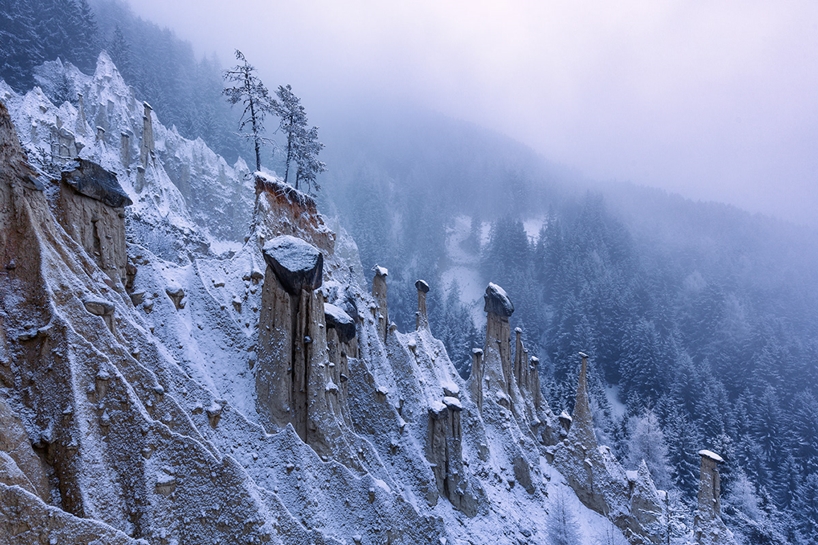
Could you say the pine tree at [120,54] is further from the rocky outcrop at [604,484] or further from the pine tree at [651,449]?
the pine tree at [651,449]

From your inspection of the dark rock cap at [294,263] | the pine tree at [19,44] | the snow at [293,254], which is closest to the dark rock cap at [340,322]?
the dark rock cap at [294,263]

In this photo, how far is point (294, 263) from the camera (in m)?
13.7

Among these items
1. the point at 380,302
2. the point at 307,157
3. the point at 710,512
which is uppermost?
the point at 307,157

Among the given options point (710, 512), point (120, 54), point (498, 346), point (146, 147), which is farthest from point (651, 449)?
point (120, 54)

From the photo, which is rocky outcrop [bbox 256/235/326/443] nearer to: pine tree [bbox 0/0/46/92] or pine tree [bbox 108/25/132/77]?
pine tree [bbox 0/0/46/92]

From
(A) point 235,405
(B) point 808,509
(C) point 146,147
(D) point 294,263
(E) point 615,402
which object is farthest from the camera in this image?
(E) point 615,402

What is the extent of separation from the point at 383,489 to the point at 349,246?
39.9 m

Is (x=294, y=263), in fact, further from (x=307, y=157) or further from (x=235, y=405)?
(x=307, y=157)

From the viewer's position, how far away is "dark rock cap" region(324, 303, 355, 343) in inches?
634

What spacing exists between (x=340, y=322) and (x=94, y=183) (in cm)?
880

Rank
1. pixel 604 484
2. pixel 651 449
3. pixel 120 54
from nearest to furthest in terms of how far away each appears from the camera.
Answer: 1. pixel 604 484
2. pixel 651 449
3. pixel 120 54

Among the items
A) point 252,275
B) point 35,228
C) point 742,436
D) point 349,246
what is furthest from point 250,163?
point 742,436

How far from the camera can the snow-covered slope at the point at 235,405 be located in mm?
8156

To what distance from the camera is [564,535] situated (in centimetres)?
2020
